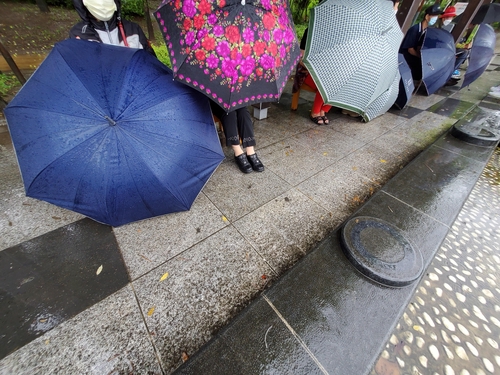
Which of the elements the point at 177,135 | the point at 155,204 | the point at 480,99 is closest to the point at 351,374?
the point at 155,204

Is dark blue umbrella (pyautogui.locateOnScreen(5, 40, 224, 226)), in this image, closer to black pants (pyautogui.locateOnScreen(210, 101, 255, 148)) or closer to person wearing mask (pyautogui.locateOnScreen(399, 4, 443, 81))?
black pants (pyautogui.locateOnScreen(210, 101, 255, 148))

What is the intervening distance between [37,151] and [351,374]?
253cm

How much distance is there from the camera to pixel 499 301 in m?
1.72

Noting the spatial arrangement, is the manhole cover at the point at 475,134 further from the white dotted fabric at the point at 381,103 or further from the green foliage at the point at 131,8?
the green foliage at the point at 131,8

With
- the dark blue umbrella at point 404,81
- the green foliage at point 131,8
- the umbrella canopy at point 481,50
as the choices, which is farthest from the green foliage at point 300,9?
the dark blue umbrella at point 404,81

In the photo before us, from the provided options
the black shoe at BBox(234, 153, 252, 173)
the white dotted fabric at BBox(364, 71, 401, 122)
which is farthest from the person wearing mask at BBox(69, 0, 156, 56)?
the white dotted fabric at BBox(364, 71, 401, 122)

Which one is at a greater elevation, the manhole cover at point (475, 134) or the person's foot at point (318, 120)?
the person's foot at point (318, 120)

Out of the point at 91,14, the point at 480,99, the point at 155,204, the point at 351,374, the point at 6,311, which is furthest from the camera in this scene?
the point at 480,99

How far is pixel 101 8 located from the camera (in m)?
2.12

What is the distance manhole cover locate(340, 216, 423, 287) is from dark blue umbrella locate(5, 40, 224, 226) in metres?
1.58

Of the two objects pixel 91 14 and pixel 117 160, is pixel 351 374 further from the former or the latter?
pixel 91 14

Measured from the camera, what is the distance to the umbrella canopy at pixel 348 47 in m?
2.73

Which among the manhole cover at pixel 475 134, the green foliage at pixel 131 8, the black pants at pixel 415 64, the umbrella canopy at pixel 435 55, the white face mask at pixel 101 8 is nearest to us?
the white face mask at pixel 101 8

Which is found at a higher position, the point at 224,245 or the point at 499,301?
the point at 224,245
